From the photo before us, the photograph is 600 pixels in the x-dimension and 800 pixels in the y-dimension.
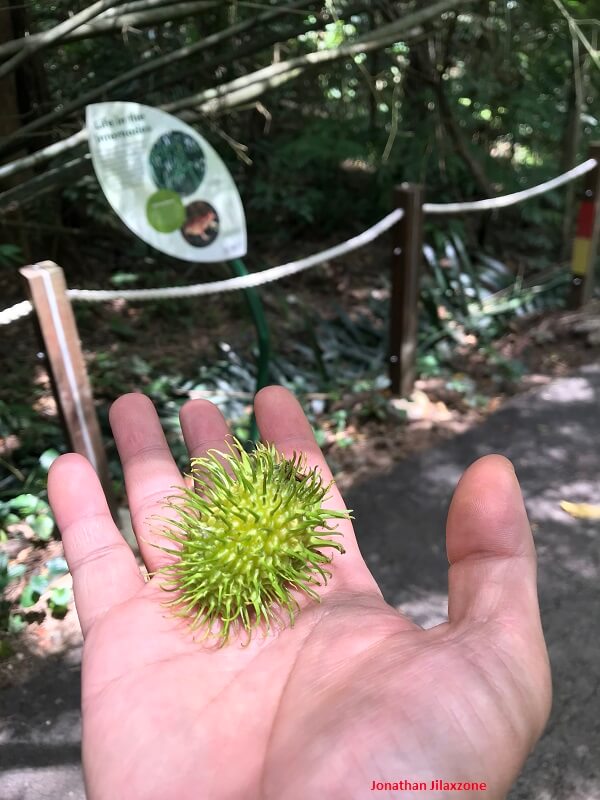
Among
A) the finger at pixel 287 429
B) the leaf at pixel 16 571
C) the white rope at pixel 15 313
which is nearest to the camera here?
the finger at pixel 287 429

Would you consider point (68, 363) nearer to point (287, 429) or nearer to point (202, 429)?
point (202, 429)

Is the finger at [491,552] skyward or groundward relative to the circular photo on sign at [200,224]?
groundward

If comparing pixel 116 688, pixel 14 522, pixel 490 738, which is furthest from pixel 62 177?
pixel 490 738

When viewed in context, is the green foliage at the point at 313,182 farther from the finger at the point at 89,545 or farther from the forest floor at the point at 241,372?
the finger at the point at 89,545


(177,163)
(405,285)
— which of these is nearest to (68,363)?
(177,163)

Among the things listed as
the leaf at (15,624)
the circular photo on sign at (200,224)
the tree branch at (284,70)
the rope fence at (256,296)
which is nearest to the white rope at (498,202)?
the rope fence at (256,296)

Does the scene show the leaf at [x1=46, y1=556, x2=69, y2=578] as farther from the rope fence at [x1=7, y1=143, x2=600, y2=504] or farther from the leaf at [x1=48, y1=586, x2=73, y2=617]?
the rope fence at [x1=7, y1=143, x2=600, y2=504]

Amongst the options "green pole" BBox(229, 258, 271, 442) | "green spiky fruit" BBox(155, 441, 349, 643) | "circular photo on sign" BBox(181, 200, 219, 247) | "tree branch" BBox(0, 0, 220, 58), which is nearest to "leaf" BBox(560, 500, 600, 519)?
"green pole" BBox(229, 258, 271, 442)
